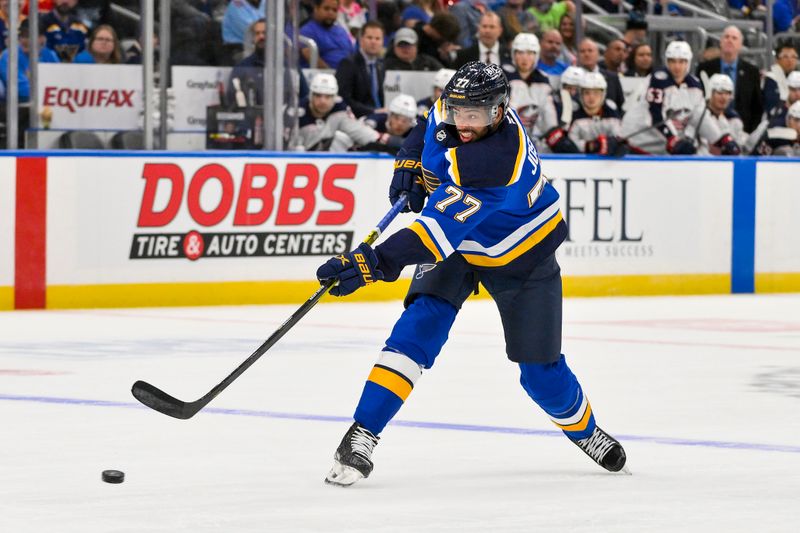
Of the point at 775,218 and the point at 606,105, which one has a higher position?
the point at 606,105

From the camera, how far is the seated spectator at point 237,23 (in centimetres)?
1197

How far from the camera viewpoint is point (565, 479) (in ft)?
17.3

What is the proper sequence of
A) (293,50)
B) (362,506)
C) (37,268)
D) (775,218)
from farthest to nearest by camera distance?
1. (775,218)
2. (293,50)
3. (37,268)
4. (362,506)

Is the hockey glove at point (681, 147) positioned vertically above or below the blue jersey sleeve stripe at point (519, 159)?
below

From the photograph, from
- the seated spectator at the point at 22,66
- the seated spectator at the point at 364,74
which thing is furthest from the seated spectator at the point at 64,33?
the seated spectator at the point at 364,74

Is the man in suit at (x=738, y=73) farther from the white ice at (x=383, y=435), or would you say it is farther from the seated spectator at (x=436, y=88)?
the white ice at (x=383, y=435)

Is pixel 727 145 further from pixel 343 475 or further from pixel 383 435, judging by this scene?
pixel 343 475

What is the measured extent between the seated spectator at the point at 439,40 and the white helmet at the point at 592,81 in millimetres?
1059

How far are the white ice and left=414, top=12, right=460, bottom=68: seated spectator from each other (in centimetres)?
408

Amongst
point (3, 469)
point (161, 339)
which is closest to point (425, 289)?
point (3, 469)

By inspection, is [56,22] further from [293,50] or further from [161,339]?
[161,339]

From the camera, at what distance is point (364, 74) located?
530 inches

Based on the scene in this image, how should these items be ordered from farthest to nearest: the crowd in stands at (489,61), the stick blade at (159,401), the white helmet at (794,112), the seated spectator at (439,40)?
the white helmet at (794,112)
the seated spectator at (439,40)
the crowd in stands at (489,61)
the stick blade at (159,401)

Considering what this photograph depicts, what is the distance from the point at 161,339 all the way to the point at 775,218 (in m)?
6.19
